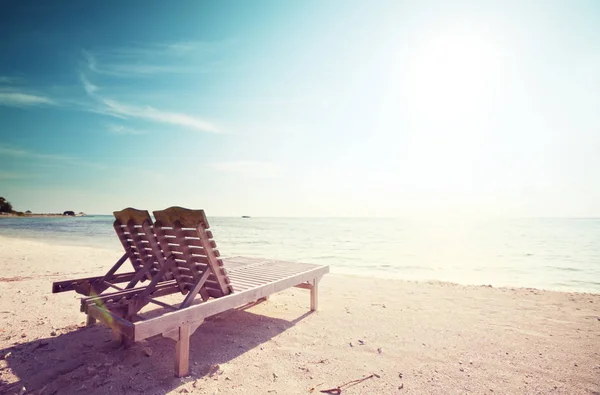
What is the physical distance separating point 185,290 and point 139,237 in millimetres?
1086

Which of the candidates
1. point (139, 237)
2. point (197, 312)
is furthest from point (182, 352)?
point (139, 237)

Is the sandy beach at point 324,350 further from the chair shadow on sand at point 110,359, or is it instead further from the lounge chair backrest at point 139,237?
the lounge chair backrest at point 139,237

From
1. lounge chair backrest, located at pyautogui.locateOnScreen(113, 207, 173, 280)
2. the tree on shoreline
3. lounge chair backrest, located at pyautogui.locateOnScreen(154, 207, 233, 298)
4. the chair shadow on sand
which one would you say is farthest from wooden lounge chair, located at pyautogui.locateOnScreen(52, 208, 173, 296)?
the tree on shoreline

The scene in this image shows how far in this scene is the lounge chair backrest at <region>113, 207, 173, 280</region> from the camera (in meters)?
3.98

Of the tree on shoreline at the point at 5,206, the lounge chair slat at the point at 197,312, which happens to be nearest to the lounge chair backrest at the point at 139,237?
the lounge chair slat at the point at 197,312

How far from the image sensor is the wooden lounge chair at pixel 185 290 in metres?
2.90

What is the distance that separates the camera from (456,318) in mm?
5480

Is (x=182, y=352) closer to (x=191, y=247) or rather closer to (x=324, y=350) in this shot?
(x=191, y=247)

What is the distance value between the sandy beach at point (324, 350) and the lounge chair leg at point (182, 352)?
85mm

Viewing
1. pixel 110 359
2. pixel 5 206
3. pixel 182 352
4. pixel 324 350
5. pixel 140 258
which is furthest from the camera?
pixel 5 206

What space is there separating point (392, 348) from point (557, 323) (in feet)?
11.9

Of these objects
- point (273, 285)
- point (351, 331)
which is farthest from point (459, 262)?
point (273, 285)

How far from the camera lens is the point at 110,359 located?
3.42m

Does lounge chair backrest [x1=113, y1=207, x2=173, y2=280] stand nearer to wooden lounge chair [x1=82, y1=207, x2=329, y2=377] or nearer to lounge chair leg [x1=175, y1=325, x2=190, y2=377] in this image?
wooden lounge chair [x1=82, y1=207, x2=329, y2=377]
